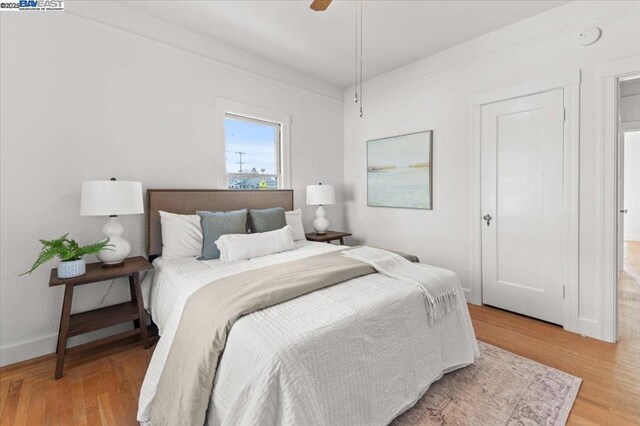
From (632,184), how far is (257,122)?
7.65m

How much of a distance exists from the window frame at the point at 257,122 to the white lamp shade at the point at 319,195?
0.31 metres

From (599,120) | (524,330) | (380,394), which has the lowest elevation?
(524,330)

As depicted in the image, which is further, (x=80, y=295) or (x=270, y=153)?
(x=270, y=153)

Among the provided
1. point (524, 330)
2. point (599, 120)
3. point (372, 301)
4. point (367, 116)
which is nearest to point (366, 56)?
point (367, 116)

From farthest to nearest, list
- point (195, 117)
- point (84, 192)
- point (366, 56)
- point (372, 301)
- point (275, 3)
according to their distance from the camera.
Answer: point (366, 56) < point (195, 117) < point (275, 3) < point (84, 192) < point (372, 301)

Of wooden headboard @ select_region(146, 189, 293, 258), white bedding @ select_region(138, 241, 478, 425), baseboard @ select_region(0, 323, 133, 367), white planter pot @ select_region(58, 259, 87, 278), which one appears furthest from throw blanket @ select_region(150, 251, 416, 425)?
baseboard @ select_region(0, 323, 133, 367)

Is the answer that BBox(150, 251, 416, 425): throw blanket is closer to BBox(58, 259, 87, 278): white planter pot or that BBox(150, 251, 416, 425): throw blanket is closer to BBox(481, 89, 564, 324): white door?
BBox(58, 259, 87, 278): white planter pot

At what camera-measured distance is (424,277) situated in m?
Result: 1.92

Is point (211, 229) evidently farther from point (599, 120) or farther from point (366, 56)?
point (599, 120)

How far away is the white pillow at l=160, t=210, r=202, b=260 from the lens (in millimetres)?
2553

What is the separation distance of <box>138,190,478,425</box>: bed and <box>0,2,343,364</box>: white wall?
1.02m

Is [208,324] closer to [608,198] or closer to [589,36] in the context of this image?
[608,198]

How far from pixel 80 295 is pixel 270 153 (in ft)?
7.79

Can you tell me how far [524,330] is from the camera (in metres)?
2.62
